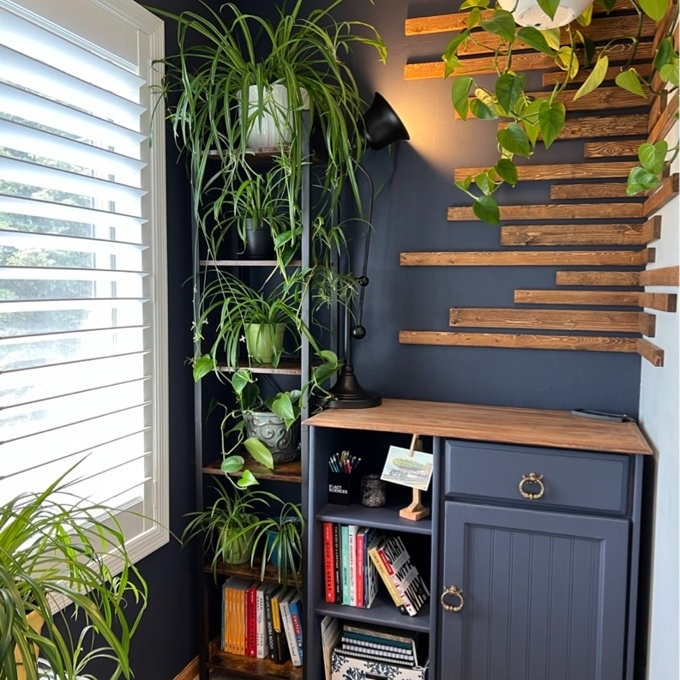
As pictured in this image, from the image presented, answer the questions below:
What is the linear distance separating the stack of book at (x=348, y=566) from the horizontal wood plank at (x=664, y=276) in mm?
1033

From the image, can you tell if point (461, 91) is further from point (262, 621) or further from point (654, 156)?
point (262, 621)

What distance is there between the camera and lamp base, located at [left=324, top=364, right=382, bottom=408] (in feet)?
6.40

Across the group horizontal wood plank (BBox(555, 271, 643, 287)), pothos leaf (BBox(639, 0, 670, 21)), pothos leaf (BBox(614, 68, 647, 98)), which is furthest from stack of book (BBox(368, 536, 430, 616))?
pothos leaf (BBox(639, 0, 670, 21))

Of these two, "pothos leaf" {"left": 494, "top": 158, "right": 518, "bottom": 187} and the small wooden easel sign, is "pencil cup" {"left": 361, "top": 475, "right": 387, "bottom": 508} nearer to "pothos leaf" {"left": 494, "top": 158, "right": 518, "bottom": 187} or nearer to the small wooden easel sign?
the small wooden easel sign

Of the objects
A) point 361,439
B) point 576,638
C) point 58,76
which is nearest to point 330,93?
point 58,76

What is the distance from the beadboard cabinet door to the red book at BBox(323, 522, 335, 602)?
34cm

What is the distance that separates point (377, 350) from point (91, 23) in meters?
1.23

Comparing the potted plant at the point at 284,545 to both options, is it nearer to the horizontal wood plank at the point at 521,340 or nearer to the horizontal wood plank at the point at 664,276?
the horizontal wood plank at the point at 521,340

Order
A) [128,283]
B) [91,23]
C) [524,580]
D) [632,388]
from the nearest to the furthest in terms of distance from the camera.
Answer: [91,23] < [524,580] < [128,283] < [632,388]

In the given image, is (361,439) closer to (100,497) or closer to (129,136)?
(100,497)

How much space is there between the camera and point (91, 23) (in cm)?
157

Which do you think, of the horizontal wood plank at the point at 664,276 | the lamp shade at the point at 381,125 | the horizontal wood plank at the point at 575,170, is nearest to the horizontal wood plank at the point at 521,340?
the horizontal wood plank at the point at 664,276

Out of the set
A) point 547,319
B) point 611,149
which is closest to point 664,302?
point 547,319

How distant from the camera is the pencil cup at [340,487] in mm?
1931
